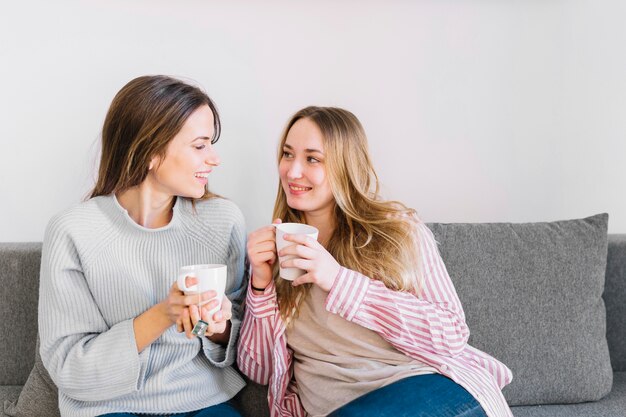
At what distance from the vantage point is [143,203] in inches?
57.1

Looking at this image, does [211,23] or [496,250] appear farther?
[211,23]

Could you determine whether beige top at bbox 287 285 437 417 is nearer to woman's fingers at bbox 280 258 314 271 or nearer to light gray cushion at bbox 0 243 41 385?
woman's fingers at bbox 280 258 314 271

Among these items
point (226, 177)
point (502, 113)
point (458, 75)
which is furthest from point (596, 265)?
point (226, 177)

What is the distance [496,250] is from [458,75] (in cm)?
66

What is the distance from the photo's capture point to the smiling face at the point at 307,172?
57.5 inches

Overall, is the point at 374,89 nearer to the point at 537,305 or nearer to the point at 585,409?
the point at 537,305

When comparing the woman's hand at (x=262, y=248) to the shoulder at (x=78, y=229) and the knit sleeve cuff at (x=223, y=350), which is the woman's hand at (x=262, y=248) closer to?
the knit sleeve cuff at (x=223, y=350)

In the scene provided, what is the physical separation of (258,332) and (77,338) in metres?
0.43

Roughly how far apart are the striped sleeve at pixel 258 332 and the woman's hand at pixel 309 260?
0.51 ft

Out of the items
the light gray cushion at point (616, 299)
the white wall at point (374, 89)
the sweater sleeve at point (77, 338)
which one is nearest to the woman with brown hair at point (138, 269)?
the sweater sleeve at point (77, 338)

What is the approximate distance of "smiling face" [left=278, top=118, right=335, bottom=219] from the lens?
1.46m

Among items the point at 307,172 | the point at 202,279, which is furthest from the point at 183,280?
the point at 307,172

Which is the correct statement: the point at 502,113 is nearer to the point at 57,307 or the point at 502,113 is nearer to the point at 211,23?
the point at 211,23

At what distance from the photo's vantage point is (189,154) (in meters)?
1.38
